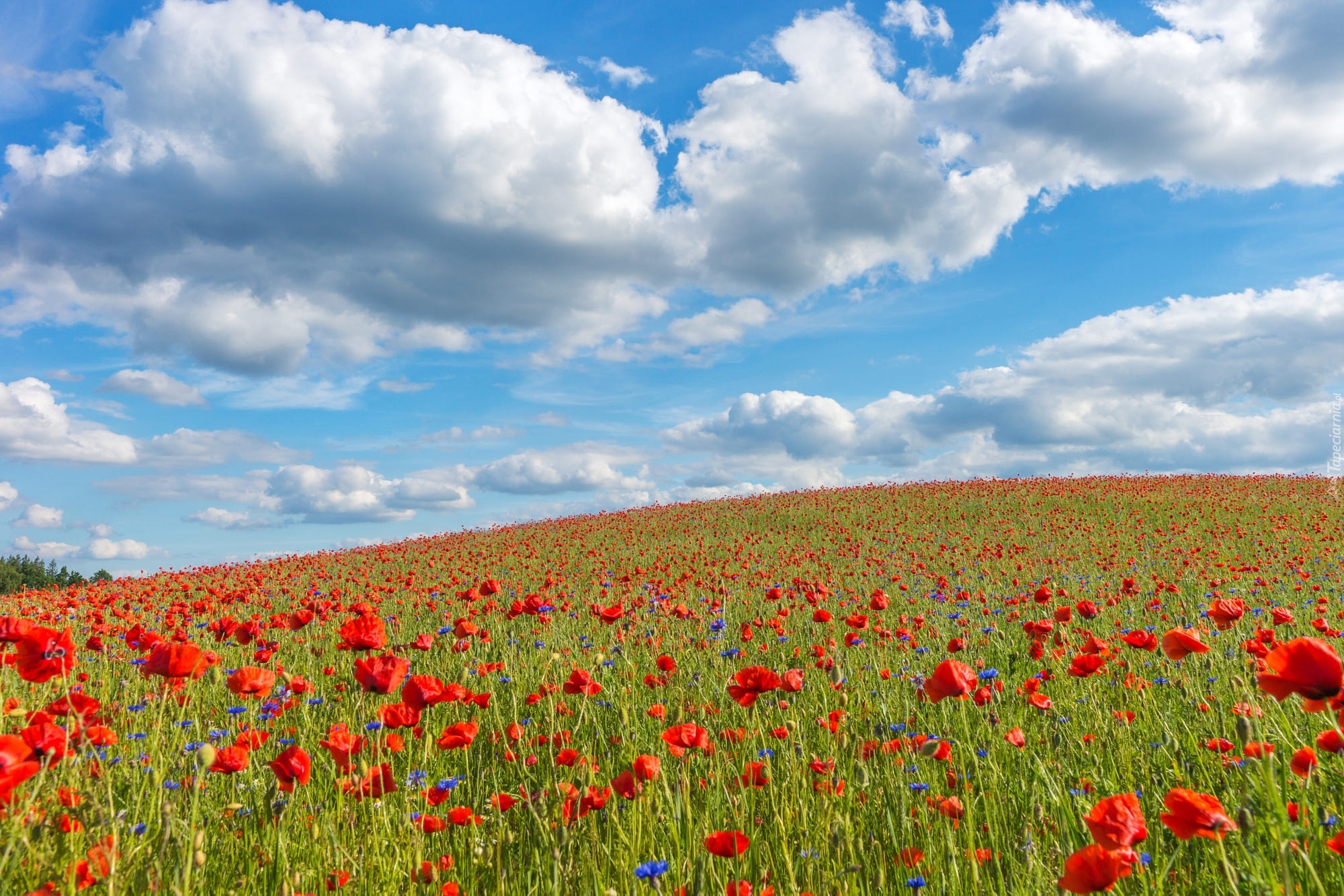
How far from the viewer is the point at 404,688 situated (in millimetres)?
2488

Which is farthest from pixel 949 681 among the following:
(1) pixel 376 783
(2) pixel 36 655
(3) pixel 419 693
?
(2) pixel 36 655

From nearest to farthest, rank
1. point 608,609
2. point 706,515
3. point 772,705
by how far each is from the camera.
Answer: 1. point 608,609
2. point 772,705
3. point 706,515

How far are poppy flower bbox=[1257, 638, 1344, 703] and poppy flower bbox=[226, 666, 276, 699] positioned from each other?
2.84m

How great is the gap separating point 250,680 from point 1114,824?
8.56 feet

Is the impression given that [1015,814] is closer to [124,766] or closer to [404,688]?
[404,688]

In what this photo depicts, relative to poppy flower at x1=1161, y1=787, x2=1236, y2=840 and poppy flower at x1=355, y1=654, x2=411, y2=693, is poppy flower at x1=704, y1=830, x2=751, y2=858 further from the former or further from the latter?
poppy flower at x1=355, y1=654, x2=411, y2=693

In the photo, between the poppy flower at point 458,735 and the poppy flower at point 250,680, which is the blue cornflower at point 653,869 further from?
the poppy flower at point 250,680

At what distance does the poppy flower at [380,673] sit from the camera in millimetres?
2461

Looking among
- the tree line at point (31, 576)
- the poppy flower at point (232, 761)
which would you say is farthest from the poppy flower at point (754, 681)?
the tree line at point (31, 576)

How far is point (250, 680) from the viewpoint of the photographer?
247 cm

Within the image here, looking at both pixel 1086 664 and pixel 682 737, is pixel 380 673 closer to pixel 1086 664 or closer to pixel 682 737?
pixel 682 737

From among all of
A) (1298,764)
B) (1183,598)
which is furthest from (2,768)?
(1183,598)

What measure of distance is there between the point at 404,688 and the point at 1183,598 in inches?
378

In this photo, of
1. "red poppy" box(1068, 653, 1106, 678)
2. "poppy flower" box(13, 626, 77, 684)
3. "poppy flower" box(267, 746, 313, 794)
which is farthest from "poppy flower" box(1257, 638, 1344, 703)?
"poppy flower" box(13, 626, 77, 684)
